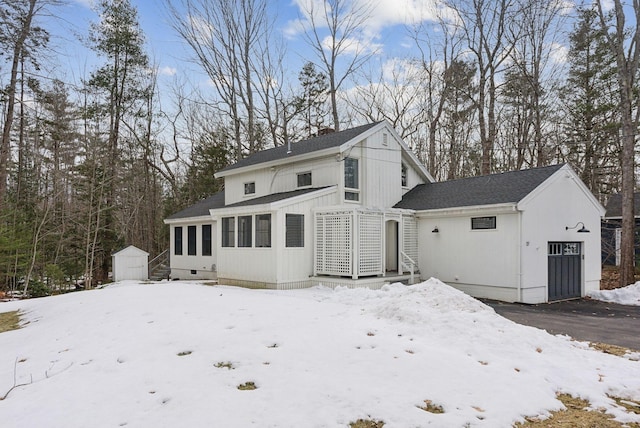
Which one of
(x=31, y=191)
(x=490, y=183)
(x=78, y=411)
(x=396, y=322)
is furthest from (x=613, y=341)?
(x=31, y=191)

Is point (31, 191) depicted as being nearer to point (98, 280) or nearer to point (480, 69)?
point (98, 280)

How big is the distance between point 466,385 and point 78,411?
397 cm

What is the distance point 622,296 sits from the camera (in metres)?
12.6

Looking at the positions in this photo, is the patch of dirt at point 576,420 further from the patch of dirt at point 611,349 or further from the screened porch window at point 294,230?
the screened porch window at point 294,230

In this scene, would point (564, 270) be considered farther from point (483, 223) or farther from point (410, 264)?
point (410, 264)

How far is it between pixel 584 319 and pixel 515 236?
9.33ft

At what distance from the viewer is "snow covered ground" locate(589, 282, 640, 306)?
12211 millimetres

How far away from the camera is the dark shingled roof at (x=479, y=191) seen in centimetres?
1229

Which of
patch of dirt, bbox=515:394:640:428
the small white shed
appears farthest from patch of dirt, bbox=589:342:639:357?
the small white shed

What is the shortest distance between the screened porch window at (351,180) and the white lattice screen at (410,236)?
192cm

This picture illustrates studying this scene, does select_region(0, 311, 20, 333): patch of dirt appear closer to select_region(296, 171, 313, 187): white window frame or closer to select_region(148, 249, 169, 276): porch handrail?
select_region(296, 171, 313, 187): white window frame

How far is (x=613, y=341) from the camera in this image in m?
7.35

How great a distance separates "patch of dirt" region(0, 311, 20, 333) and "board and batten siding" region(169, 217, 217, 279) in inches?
312

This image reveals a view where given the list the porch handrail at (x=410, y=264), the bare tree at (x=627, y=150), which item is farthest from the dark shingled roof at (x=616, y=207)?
the porch handrail at (x=410, y=264)
